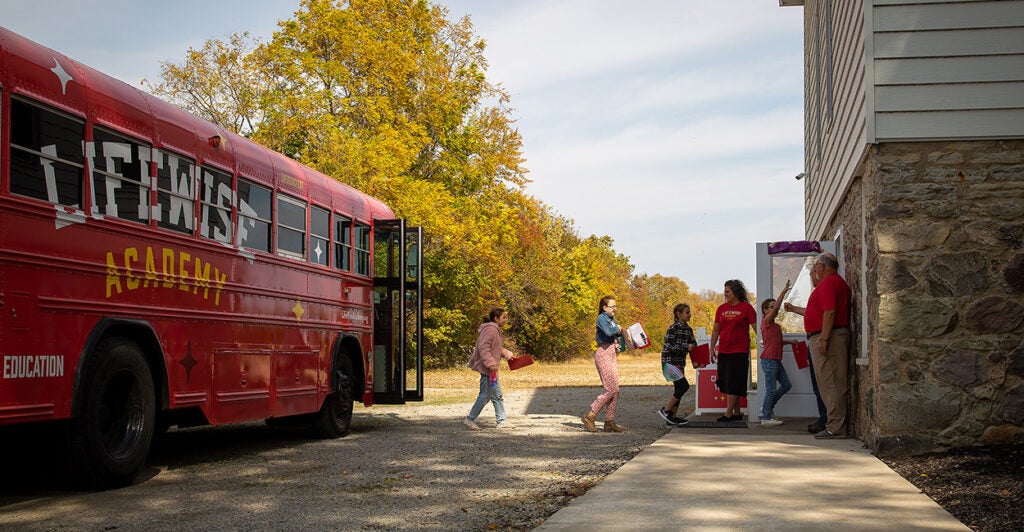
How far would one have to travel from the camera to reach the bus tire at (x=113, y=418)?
7.92 meters

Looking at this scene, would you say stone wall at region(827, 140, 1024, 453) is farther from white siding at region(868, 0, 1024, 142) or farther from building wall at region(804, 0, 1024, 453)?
white siding at region(868, 0, 1024, 142)

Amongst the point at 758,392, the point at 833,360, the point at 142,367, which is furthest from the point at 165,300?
the point at 758,392

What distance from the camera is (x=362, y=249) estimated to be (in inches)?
571

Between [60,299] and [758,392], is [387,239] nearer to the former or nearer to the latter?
[758,392]

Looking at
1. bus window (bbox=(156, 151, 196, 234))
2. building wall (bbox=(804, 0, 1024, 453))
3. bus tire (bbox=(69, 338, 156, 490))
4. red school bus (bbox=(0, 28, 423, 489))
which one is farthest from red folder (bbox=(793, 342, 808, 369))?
bus tire (bbox=(69, 338, 156, 490))

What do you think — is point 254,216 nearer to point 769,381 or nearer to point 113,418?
point 113,418

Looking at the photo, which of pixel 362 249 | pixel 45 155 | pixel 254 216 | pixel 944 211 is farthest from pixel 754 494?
pixel 362 249

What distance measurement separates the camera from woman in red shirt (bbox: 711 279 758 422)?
13.9 metres

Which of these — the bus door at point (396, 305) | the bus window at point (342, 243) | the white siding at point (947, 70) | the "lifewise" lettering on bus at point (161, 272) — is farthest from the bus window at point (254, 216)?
the white siding at point (947, 70)

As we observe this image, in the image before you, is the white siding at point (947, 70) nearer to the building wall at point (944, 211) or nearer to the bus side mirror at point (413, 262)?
the building wall at point (944, 211)

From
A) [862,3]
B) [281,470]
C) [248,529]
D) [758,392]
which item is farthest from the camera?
[758,392]

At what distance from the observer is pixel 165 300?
30.0 ft

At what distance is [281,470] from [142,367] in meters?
1.76

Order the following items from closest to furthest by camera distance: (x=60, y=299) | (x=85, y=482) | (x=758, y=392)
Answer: (x=60, y=299)
(x=85, y=482)
(x=758, y=392)
